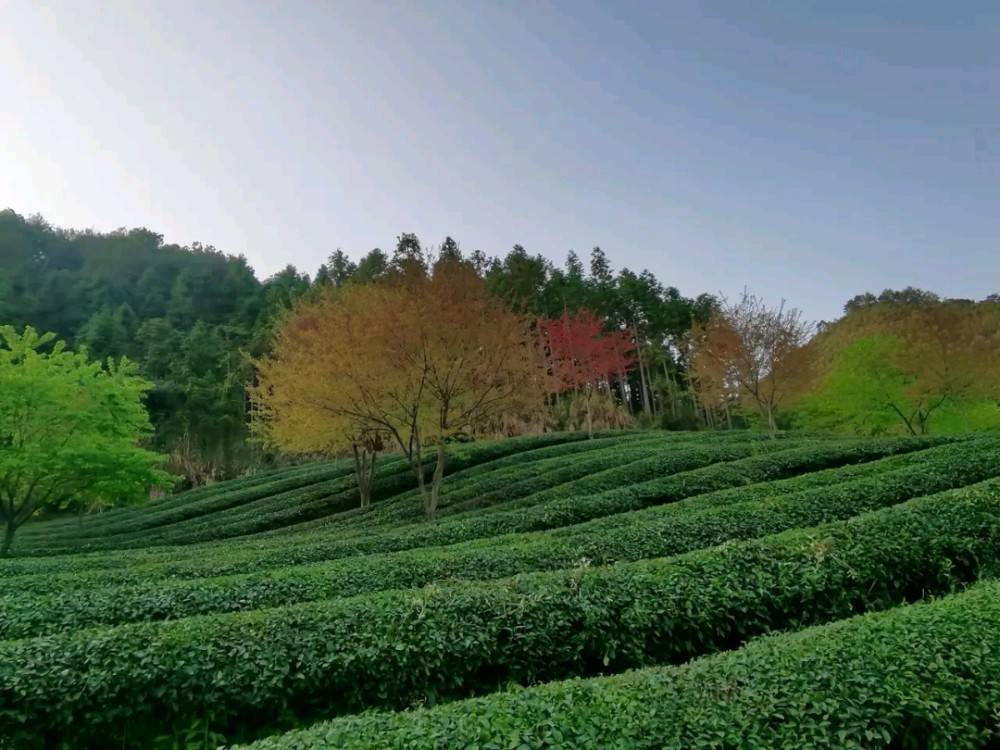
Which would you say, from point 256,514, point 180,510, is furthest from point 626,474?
point 180,510

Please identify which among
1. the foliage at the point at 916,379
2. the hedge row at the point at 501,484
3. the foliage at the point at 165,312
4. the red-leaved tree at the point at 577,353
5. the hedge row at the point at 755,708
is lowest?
the hedge row at the point at 755,708

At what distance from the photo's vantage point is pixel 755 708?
12.5ft

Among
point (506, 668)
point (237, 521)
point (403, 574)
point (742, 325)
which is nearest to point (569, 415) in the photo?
point (742, 325)

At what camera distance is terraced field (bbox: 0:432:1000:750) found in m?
3.88

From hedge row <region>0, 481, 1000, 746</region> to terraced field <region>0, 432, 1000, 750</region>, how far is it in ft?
0.07

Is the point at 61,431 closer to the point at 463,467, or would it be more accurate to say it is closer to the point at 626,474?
the point at 463,467

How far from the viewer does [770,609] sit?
6.70m

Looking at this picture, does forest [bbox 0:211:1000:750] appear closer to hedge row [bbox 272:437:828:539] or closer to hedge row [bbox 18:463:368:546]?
hedge row [bbox 272:437:828:539]

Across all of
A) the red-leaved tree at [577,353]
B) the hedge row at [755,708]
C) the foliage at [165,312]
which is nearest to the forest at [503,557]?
the hedge row at [755,708]

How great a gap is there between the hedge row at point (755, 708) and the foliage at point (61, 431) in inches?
673

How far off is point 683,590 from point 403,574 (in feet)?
13.7

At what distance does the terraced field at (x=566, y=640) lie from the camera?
388 cm

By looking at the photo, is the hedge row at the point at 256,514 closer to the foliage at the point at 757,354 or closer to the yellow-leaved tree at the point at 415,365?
the yellow-leaved tree at the point at 415,365

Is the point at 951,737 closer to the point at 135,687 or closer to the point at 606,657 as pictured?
the point at 606,657
